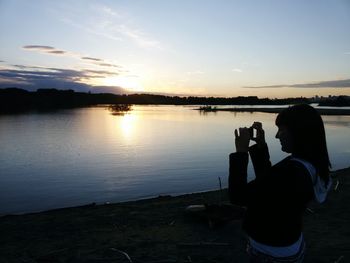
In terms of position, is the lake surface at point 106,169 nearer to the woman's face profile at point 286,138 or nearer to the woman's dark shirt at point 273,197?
the woman's dark shirt at point 273,197

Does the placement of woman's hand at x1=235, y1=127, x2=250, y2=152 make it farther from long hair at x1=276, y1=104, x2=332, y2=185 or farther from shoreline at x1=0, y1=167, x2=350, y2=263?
shoreline at x1=0, y1=167, x2=350, y2=263

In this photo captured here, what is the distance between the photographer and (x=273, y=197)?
2.53 meters

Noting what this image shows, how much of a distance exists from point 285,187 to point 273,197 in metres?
0.12

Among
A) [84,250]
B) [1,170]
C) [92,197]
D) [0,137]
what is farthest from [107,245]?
[0,137]

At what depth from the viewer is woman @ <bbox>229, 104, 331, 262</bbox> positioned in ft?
8.16

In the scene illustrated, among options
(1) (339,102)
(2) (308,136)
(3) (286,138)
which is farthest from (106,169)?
(1) (339,102)

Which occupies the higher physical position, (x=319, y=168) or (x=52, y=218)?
(x=319, y=168)

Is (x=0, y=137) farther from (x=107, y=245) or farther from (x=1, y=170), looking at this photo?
(x=107, y=245)

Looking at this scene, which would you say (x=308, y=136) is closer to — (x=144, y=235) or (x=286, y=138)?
(x=286, y=138)

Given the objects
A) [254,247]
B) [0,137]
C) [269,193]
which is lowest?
[0,137]

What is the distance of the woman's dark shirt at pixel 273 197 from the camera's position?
2467mm

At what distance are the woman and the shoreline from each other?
505cm

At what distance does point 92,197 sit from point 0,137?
31.3 meters

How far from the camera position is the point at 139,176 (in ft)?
69.5
